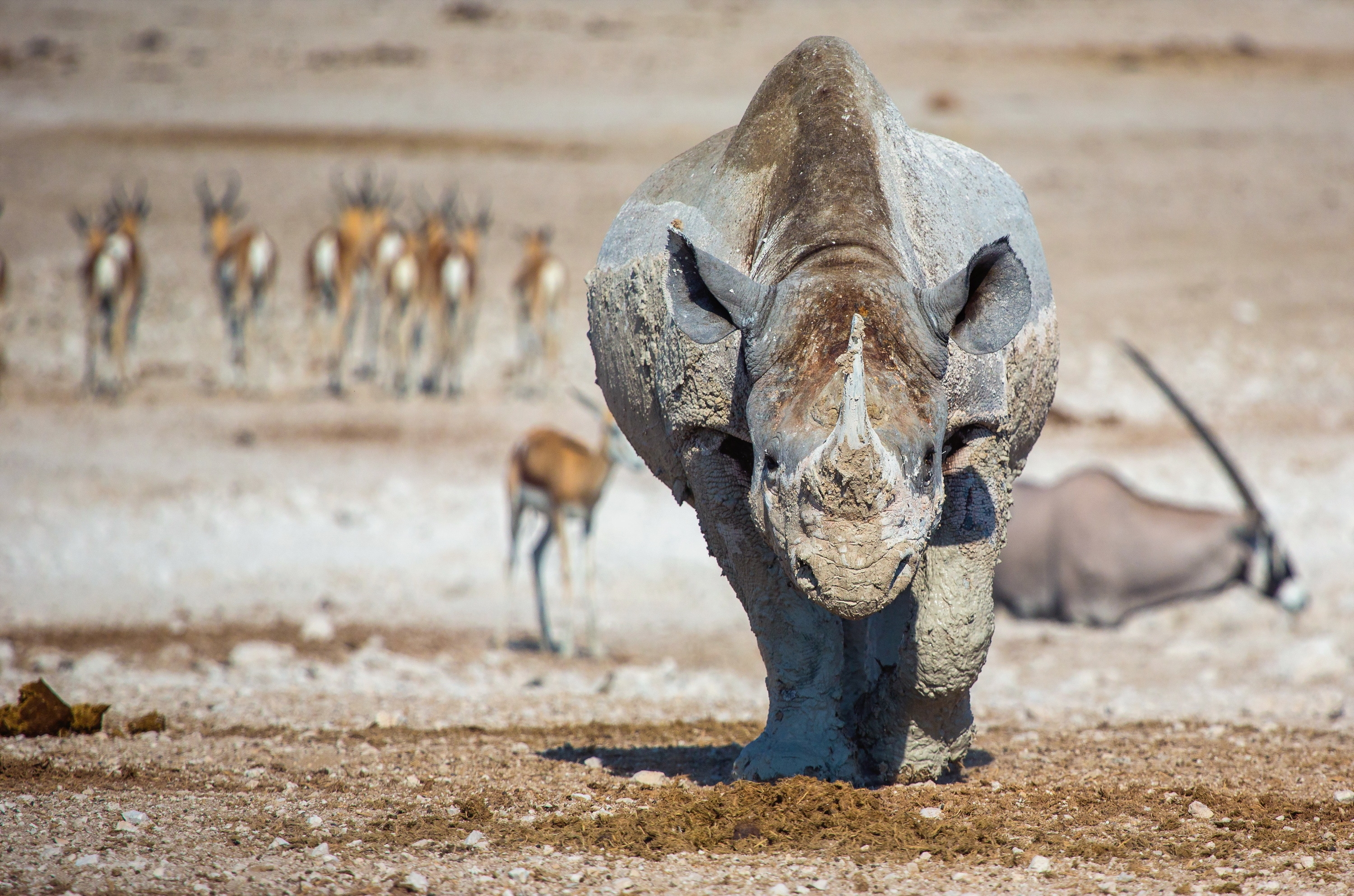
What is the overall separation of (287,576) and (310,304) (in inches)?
461

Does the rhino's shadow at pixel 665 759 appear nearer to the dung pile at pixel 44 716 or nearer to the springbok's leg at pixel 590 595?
the dung pile at pixel 44 716

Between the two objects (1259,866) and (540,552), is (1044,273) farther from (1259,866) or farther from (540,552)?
(540,552)

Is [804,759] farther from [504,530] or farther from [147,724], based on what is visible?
[504,530]

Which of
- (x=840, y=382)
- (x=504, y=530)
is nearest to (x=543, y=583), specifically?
(x=504, y=530)

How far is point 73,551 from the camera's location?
489 inches

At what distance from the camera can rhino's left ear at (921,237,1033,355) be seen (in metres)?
4.34

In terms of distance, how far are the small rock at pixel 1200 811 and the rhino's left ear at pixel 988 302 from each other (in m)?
1.93

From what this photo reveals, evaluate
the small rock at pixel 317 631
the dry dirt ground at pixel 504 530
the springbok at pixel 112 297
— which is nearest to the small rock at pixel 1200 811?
the dry dirt ground at pixel 504 530

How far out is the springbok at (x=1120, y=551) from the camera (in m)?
12.5

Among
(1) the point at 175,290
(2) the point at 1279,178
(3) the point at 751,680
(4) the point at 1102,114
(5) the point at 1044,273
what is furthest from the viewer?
(4) the point at 1102,114

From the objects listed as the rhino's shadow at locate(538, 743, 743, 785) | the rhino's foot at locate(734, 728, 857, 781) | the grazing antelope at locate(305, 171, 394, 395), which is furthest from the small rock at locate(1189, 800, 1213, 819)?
the grazing antelope at locate(305, 171, 394, 395)

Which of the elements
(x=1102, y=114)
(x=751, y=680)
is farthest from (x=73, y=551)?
(x=1102, y=114)

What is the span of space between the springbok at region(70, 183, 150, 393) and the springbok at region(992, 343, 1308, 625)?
13212mm

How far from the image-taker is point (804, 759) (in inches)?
209
